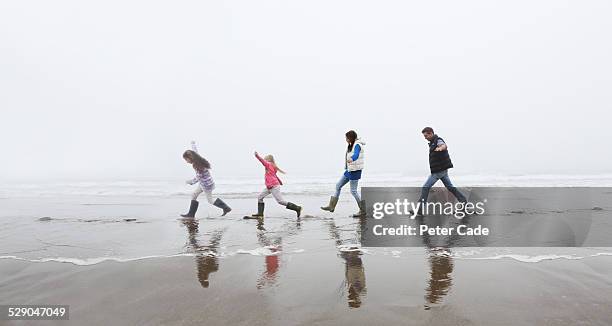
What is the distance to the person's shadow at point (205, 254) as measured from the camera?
3828mm

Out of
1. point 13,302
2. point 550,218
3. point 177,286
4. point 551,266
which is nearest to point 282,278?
point 177,286

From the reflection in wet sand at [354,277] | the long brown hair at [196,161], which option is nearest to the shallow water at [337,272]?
the reflection in wet sand at [354,277]

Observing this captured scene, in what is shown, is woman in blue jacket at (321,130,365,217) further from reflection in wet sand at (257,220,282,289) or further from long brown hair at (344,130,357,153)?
reflection in wet sand at (257,220,282,289)

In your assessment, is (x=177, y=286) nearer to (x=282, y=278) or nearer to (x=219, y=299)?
(x=219, y=299)

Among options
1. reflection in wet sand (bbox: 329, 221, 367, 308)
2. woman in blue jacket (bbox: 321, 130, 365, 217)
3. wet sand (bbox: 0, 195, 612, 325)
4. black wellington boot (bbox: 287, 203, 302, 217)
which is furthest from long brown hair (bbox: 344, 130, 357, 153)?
reflection in wet sand (bbox: 329, 221, 367, 308)

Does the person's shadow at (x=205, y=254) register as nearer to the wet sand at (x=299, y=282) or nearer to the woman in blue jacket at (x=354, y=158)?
the wet sand at (x=299, y=282)

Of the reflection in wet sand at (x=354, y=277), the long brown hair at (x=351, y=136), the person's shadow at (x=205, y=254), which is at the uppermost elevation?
the long brown hair at (x=351, y=136)

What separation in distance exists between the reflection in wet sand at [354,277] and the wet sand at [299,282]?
0.01 meters

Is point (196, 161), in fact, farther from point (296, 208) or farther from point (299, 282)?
point (299, 282)

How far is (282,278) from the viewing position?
3623mm

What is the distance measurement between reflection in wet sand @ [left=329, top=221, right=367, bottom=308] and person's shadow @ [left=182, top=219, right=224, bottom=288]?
4.77ft

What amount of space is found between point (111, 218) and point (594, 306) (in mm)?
9869

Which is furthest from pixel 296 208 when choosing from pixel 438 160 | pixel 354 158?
pixel 438 160

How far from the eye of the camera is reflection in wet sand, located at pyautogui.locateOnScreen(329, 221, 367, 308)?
2.95m
